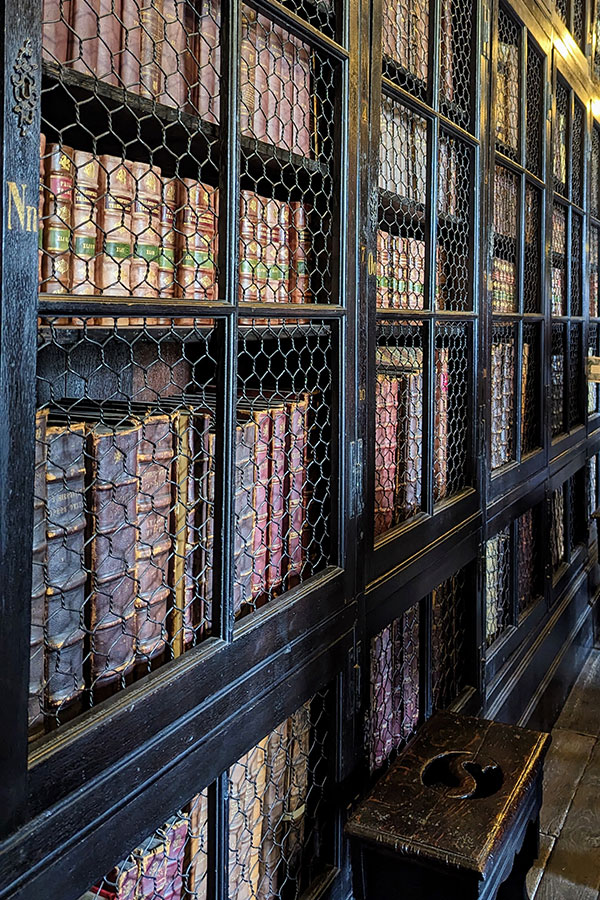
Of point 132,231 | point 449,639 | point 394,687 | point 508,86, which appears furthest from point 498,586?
point 132,231

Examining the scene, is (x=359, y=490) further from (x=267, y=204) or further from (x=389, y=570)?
(x=267, y=204)

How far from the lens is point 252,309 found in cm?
115

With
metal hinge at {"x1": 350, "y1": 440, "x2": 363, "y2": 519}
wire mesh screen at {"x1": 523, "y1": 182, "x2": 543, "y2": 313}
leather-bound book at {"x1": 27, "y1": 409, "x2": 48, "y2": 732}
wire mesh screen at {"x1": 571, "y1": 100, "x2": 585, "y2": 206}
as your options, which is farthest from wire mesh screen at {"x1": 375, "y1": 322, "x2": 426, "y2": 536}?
wire mesh screen at {"x1": 571, "y1": 100, "x2": 585, "y2": 206}

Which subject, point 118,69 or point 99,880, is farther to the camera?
point 118,69

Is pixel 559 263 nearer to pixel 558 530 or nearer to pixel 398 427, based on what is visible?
pixel 558 530

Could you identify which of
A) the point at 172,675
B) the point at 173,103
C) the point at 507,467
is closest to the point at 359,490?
the point at 172,675

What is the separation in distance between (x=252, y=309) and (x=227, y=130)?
0.24 m

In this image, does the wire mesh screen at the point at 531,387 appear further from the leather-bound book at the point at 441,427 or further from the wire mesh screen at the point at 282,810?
the wire mesh screen at the point at 282,810

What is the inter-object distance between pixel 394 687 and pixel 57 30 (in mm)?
1478

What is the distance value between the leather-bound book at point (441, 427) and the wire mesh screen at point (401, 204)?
0.22m

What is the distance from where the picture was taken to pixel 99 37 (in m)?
0.94

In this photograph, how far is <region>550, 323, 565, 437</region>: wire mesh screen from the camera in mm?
3271

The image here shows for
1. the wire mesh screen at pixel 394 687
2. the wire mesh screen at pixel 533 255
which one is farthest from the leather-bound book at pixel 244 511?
the wire mesh screen at pixel 533 255

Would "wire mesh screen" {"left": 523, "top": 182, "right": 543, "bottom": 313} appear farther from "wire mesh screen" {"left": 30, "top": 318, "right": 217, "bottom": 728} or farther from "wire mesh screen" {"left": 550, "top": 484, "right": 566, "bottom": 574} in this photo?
"wire mesh screen" {"left": 30, "top": 318, "right": 217, "bottom": 728}
